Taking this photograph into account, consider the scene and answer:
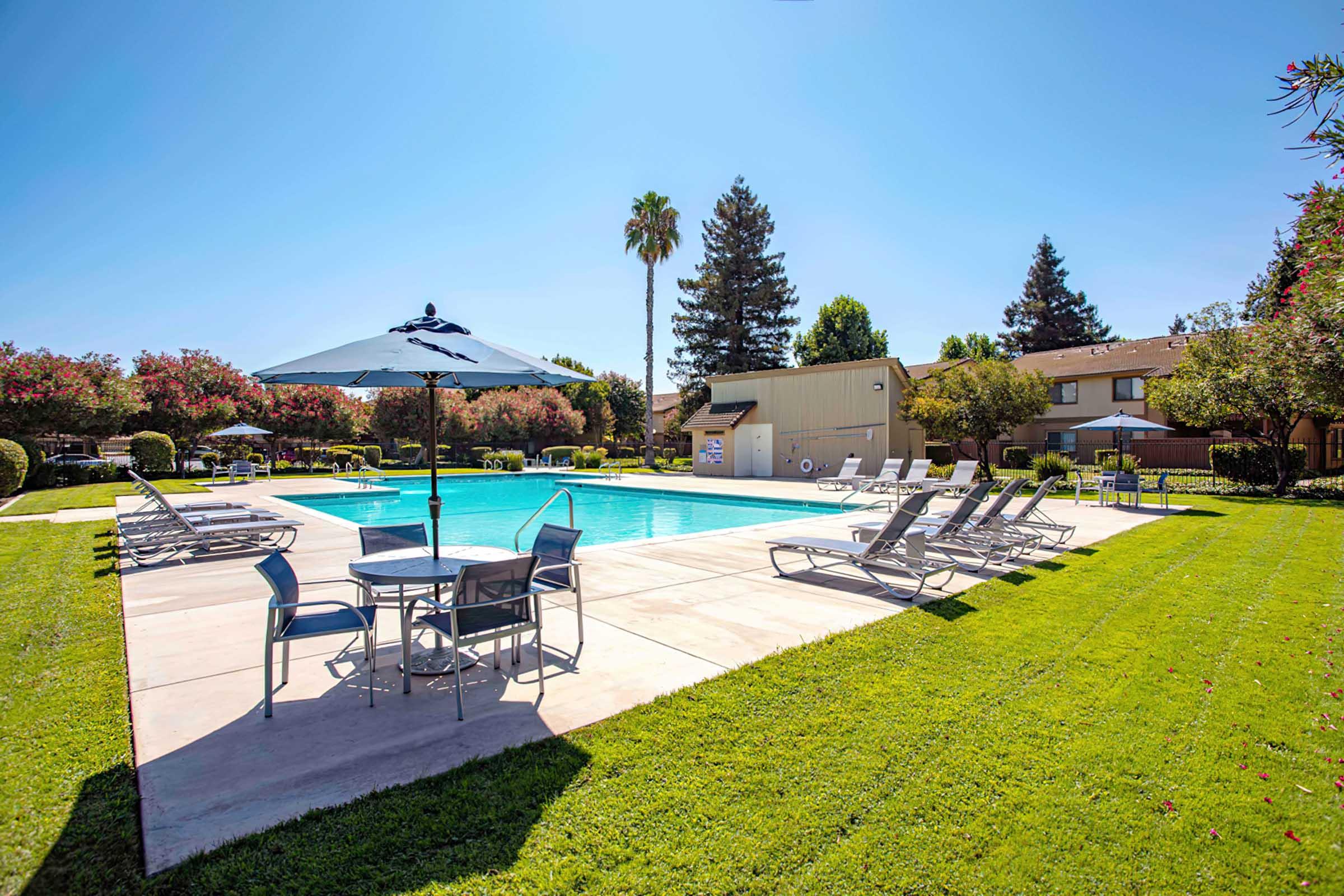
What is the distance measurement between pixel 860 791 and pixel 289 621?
3.32 metres

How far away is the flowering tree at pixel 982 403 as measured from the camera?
19.9 metres

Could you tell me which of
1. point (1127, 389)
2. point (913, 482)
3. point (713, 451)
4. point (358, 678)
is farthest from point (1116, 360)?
point (358, 678)

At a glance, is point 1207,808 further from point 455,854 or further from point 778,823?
point 455,854

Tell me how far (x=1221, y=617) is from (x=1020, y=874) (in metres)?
4.48

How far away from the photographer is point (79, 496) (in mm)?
15969

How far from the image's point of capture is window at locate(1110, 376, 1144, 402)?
29.3m

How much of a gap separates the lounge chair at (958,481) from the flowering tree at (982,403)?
4465mm

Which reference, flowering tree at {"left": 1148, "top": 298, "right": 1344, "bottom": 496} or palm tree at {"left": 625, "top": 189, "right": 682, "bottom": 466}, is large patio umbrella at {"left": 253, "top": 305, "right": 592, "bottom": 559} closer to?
flowering tree at {"left": 1148, "top": 298, "right": 1344, "bottom": 496}

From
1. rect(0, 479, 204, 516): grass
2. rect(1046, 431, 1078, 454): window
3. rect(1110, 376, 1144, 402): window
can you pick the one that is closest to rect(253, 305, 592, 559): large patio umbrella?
rect(0, 479, 204, 516): grass

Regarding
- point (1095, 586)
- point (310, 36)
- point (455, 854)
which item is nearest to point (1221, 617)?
point (1095, 586)

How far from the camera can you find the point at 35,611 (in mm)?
5344

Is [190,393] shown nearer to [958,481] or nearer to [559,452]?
→ [559,452]

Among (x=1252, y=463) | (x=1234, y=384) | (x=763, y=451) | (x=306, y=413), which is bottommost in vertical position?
(x=1252, y=463)

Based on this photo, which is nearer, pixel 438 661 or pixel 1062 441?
pixel 438 661
